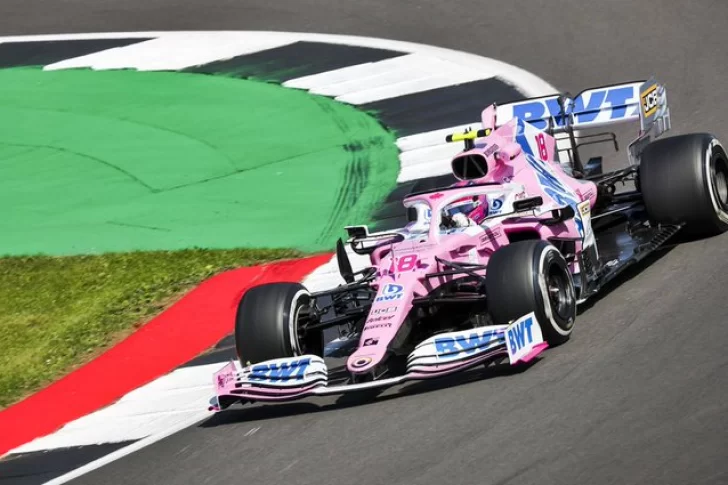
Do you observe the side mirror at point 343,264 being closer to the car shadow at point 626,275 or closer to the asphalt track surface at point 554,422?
the asphalt track surface at point 554,422

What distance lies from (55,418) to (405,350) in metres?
3.12

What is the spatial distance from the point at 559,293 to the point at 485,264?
27.0 inches

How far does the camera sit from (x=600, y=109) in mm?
11688

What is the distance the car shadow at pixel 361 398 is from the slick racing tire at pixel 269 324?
1.19 feet

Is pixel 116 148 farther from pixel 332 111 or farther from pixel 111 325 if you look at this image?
pixel 111 325

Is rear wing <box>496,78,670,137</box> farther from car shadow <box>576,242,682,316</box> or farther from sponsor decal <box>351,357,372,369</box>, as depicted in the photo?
sponsor decal <box>351,357,372,369</box>

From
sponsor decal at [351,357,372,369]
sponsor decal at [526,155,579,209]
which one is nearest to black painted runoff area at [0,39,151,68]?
sponsor decal at [526,155,579,209]

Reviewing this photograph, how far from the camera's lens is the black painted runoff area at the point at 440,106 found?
1566cm

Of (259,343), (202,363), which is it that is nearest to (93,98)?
(202,363)

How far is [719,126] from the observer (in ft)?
44.8

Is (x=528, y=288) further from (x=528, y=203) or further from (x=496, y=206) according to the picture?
(x=496, y=206)

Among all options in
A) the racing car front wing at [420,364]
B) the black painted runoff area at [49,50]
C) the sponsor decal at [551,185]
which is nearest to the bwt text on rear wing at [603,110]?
the sponsor decal at [551,185]

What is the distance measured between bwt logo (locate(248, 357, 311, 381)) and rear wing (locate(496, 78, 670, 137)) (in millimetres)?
4090

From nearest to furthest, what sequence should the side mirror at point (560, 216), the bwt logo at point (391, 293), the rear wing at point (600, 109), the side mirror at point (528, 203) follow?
the bwt logo at point (391, 293)
the side mirror at point (528, 203)
the side mirror at point (560, 216)
the rear wing at point (600, 109)
